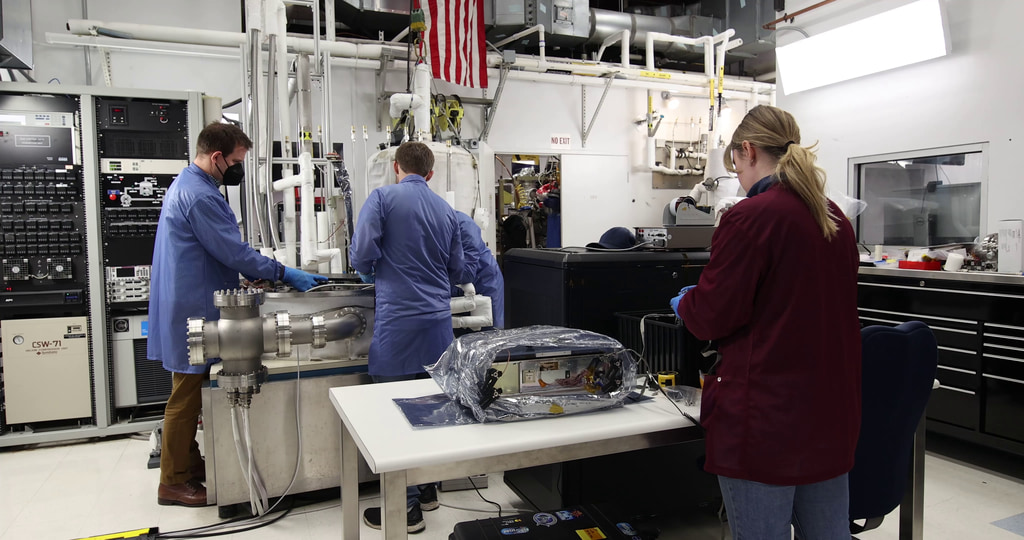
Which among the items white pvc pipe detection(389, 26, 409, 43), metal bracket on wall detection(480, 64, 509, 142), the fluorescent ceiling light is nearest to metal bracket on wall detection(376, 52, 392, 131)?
white pvc pipe detection(389, 26, 409, 43)

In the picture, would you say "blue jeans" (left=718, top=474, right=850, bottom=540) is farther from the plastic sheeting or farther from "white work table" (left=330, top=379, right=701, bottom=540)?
the plastic sheeting

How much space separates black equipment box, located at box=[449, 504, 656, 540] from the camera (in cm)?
161

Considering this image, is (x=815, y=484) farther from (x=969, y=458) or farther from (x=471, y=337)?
(x=969, y=458)

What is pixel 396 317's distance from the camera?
2398mm

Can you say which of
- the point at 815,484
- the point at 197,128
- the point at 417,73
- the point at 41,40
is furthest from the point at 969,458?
the point at 41,40

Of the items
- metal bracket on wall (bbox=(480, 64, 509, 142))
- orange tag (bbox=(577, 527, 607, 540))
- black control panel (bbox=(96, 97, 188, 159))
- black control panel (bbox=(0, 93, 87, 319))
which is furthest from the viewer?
metal bracket on wall (bbox=(480, 64, 509, 142))

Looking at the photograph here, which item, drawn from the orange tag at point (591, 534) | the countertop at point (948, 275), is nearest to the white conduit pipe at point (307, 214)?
the orange tag at point (591, 534)

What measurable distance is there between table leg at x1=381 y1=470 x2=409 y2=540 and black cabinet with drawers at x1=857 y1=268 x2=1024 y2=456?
10.1 feet

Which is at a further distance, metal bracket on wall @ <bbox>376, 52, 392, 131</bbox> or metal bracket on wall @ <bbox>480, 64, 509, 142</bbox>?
metal bracket on wall @ <bbox>480, 64, 509, 142</bbox>

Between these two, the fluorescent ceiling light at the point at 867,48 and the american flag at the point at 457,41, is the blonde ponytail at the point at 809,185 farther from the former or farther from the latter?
the american flag at the point at 457,41

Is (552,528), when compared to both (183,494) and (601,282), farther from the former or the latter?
(183,494)

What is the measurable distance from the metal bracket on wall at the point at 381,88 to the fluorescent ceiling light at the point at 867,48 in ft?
10.1

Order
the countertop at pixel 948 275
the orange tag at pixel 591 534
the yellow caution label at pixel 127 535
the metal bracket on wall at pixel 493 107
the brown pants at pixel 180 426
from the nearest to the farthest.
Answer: the orange tag at pixel 591 534, the yellow caution label at pixel 127 535, the brown pants at pixel 180 426, the countertop at pixel 948 275, the metal bracket on wall at pixel 493 107

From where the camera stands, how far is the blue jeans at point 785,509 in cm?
125
